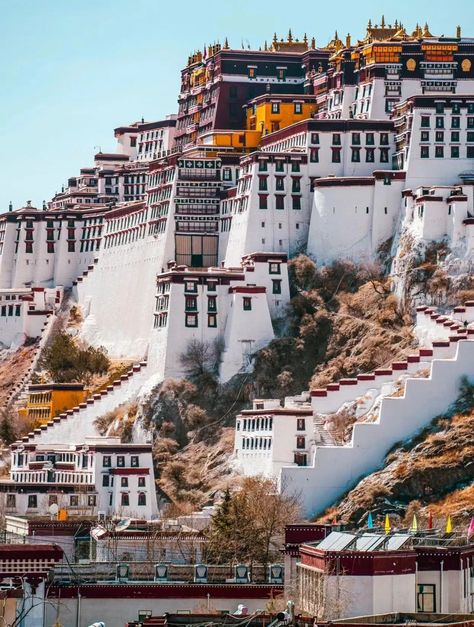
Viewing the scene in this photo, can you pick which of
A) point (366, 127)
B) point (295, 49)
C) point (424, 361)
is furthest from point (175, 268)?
point (295, 49)

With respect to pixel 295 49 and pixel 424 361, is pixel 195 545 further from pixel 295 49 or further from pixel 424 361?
pixel 295 49

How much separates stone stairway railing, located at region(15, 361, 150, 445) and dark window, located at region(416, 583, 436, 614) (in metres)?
53.5

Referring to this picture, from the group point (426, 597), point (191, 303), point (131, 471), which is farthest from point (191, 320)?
point (426, 597)

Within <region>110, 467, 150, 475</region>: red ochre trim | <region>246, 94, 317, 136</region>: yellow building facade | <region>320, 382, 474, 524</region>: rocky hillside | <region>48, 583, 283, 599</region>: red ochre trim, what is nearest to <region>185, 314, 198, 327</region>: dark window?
<region>110, 467, 150, 475</region>: red ochre trim

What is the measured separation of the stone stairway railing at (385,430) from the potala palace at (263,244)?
2.3 inches

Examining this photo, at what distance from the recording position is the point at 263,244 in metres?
118

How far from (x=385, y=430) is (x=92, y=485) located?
14.8 m

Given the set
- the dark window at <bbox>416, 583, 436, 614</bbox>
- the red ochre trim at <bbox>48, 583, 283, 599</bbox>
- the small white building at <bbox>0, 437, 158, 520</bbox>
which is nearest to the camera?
the dark window at <bbox>416, 583, 436, 614</bbox>

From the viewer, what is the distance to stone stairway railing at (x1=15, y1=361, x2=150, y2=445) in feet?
382

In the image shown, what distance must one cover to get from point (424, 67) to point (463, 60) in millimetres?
2206

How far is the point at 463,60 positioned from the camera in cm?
12762

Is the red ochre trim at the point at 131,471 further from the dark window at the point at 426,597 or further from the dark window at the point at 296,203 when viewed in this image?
the dark window at the point at 426,597

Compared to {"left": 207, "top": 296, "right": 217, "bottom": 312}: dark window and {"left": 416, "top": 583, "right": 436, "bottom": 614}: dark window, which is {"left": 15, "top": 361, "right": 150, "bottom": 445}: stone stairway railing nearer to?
{"left": 207, "top": 296, "right": 217, "bottom": 312}: dark window

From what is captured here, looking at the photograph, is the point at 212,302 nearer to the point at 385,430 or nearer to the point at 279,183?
the point at 279,183
